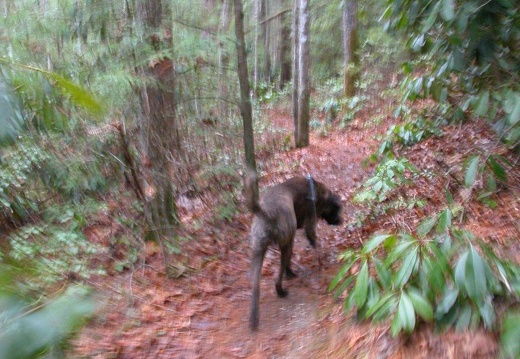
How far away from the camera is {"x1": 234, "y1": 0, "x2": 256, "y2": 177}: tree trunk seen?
7.43 m

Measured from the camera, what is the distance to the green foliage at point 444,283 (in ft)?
11.3

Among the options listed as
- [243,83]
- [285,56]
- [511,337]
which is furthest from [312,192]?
[285,56]

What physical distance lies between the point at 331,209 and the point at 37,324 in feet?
23.0

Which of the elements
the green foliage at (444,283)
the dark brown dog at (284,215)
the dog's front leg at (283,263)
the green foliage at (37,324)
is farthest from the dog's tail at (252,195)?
the green foliage at (37,324)

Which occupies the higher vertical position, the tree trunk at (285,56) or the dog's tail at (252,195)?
the dog's tail at (252,195)

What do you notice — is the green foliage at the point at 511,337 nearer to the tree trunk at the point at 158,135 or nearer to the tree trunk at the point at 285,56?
the tree trunk at the point at 158,135

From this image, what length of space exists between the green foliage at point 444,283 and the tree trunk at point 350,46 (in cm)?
1539

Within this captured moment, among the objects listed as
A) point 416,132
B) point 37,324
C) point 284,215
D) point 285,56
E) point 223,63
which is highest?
point 37,324

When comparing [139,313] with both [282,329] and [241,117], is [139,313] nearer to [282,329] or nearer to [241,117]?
[282,329]

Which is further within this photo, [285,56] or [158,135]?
[285,56]

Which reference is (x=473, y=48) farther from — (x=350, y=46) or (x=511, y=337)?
(x=350, y=46)

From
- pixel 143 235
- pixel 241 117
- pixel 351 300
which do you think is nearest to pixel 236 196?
pixel 241 117

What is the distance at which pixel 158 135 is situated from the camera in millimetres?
7113

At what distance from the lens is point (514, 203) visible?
19.0ft
